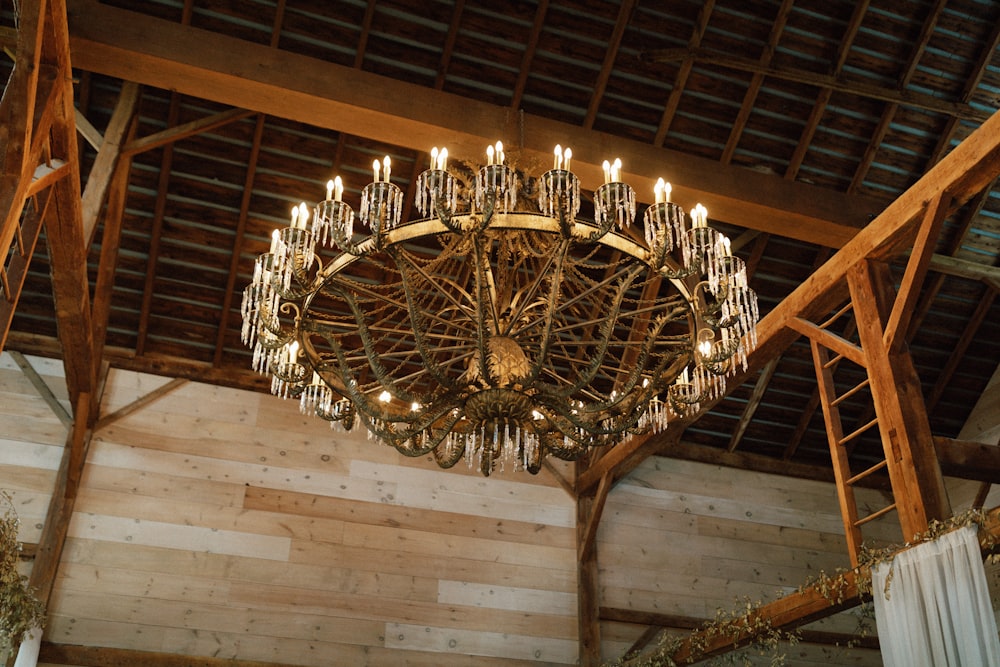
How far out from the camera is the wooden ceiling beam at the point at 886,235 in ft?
17.3

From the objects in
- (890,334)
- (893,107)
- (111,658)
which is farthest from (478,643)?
(893,107)

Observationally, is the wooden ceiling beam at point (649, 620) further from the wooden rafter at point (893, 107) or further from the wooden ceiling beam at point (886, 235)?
the wooden rafter at point (893, 107)

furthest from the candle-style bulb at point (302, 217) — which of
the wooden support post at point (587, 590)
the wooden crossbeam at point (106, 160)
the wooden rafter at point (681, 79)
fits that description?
the wooden support post at point (587, 590)

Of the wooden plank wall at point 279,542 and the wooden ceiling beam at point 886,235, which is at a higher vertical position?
the wooden ceiling beam at point 886,235

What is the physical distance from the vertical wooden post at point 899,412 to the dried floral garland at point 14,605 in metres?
5.76

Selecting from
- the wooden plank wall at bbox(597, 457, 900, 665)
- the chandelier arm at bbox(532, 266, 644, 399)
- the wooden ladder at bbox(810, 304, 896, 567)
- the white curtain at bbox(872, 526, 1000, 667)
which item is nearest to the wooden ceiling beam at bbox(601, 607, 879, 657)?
the wooden plank wall at bbox(597, 457, 900, 665)

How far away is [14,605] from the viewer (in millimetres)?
7133

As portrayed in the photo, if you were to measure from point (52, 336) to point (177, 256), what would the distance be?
1.51 meters

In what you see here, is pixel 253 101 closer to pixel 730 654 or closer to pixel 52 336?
pixel 52 336

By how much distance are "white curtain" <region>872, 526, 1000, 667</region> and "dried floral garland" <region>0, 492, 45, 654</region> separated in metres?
5.62

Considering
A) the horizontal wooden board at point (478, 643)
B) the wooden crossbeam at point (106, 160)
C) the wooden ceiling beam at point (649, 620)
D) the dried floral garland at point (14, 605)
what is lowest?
the dried floral garland at point (14, 605)

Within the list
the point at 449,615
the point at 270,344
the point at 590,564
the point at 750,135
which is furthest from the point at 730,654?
the point at 270,344

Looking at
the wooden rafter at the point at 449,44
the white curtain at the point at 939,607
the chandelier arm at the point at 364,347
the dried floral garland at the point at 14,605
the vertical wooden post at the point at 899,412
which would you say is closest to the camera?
the chandelier arm at the point at 364,347

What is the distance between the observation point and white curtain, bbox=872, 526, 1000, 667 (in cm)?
461
